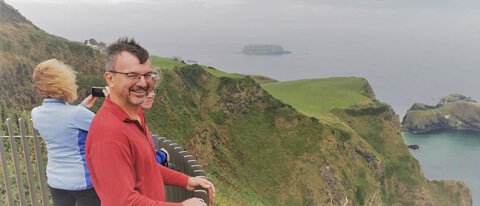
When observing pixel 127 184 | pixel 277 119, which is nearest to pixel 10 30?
pixel 277 119

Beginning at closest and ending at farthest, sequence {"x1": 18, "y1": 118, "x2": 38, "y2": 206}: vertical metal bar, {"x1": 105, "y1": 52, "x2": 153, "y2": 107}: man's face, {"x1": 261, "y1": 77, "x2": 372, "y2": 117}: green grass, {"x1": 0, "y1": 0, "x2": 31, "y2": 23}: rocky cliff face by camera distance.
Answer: {"x1": 105, "y1": 52, "x2": 153, "y2": 107}: man's face → {"x1": 18, "y1": 118, "x2": 38, "y2": 206}: vertical metal bar → {"x1": 0, "y1": 0, "x2": 31, "y2": 23}: rocky cliff face → {"x1": 261, "y1": 77, "x2": 372, "y2": 117}: green grass

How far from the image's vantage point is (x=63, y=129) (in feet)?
12.9

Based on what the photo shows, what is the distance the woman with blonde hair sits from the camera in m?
3.93

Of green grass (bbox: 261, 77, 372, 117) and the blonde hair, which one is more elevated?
the blonde hair

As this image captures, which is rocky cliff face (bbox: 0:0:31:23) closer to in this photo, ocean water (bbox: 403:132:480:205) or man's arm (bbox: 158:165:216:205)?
man's arm (bbox: 158:165:216:205)

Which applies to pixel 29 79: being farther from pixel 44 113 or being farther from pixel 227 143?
pixel 44 113

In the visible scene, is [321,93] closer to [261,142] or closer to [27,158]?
[261,142]

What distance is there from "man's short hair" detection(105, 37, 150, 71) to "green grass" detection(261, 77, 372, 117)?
259 ft

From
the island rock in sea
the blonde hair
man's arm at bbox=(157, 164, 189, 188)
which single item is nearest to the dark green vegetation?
the blonde hair

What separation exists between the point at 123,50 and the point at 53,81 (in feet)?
4.21

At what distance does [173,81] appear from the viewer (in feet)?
170

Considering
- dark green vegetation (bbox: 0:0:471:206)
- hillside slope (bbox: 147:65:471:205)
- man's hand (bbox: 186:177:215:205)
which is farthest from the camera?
hillside slope (bbox: 147:65:471:205)

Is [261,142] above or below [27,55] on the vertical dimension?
below

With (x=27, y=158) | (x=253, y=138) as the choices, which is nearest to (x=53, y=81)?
(x=27, y=158)
